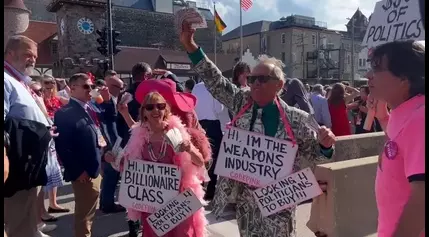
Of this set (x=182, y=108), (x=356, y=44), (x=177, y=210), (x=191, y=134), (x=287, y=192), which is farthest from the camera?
(x=356, y=44)

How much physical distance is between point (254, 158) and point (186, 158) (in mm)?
578

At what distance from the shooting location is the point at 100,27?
37.8 meters

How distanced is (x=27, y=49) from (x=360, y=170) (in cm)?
329

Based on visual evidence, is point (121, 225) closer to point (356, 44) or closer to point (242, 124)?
point (242, 124)

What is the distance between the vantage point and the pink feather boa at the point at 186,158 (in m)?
3.31

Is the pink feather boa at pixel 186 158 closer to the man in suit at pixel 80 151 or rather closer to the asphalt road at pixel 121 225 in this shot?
the man in suit at pixel 80 151

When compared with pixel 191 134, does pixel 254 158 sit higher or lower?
lower

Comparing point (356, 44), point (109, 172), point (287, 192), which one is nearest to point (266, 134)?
point (287, 192)

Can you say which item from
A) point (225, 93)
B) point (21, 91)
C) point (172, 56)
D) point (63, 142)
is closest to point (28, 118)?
point (21, 91)

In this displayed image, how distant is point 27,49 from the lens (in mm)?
3395

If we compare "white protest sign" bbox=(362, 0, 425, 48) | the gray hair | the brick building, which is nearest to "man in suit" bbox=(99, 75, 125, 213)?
the gray hair

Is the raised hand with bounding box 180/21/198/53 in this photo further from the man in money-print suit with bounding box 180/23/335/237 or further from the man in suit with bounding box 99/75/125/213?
the man in suit with bounding box 99/75/125/213

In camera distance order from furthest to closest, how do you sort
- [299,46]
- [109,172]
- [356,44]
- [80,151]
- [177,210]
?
[356,44] → [299,46] → [109,172] → [80,151] → [177,210]

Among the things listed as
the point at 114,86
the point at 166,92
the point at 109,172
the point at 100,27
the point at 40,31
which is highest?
the point at 40,31
